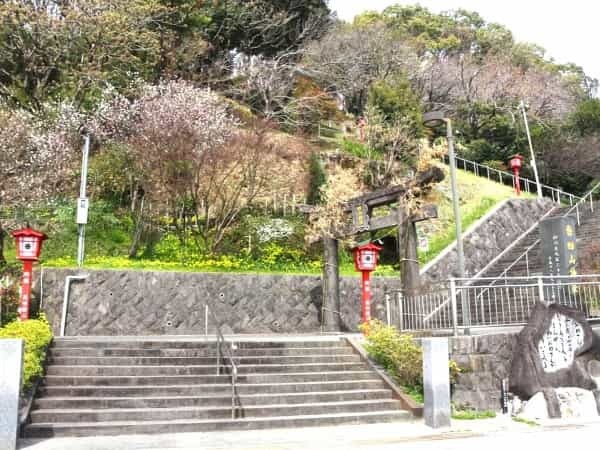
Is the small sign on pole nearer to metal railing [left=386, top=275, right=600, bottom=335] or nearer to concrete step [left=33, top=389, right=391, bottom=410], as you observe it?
concrete step [left=33, top=389, right=391, bottom=410]

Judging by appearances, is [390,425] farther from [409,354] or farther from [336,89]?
[336,89]

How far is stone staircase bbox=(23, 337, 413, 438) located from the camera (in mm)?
8156

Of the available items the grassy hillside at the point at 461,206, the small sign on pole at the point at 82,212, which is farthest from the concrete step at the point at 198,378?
the grassy hillside at the point at 461,206

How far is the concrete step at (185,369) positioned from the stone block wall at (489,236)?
865cm

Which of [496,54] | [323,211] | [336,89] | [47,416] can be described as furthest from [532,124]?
[47,416]

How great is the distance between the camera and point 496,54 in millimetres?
38781

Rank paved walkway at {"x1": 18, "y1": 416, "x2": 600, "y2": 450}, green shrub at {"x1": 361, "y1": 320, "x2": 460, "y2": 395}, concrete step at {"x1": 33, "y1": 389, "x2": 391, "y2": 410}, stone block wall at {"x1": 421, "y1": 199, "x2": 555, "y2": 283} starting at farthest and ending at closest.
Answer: stone block wall at {"x1": 421, "y1": 199, "x2": 555, "y2": 283}
green shrub at {"x1": 361, "y1": 320, "x2": 460, "y2": 395}
concrete step at {"x1": 33, "y1": 389, "x2": 391, "y2": 410}
paved walkway at {"x1": 18, "y1": 416, "x2": 600, "y2": 450}

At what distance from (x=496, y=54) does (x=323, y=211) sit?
98.0 feet

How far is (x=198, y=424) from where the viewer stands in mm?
8156

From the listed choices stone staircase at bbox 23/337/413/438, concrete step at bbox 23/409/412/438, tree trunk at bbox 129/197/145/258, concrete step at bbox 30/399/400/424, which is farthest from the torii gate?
tree trunk at bbox 129/197/145/258

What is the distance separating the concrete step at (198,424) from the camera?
25.2 ft

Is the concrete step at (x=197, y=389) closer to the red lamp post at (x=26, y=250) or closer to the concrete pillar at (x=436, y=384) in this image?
the concrete pillar at (x=436, y=384)

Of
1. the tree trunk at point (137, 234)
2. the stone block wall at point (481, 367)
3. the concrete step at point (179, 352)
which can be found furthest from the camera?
the tree trunk at point (137, 234)

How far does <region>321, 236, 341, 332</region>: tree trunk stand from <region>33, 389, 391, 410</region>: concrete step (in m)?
5.16
